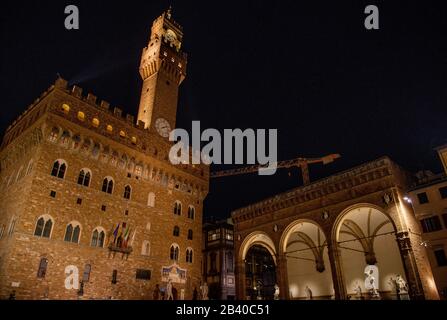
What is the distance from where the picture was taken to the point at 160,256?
28.7m

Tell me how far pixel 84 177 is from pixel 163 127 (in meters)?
11.3

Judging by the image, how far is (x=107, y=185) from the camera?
26953 mm

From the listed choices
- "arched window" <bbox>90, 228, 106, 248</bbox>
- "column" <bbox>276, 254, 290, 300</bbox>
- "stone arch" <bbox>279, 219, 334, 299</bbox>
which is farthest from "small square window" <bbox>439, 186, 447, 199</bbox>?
"arched window" <bbox>90, 228, 106, 248</bbox>

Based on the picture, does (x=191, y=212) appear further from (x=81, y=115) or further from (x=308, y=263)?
(x=81, y=115)

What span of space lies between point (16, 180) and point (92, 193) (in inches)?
239

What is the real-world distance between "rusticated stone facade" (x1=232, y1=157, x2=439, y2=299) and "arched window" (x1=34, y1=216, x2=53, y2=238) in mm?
16484

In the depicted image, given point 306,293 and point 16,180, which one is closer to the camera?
point 16,180

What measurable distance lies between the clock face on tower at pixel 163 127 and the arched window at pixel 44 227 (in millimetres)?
14664

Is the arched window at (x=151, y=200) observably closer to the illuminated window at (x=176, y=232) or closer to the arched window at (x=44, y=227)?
the illuminated window at (x=176, y=232)

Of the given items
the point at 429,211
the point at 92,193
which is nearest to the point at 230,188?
the point at 92,193

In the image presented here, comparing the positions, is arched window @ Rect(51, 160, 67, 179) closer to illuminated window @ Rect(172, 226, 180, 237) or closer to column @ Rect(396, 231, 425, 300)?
illuminated window @ Rect(172, 226, 180, 237)

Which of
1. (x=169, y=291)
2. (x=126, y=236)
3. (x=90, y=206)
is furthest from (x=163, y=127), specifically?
(x=169, y=291)

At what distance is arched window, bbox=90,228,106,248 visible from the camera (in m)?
24.4
